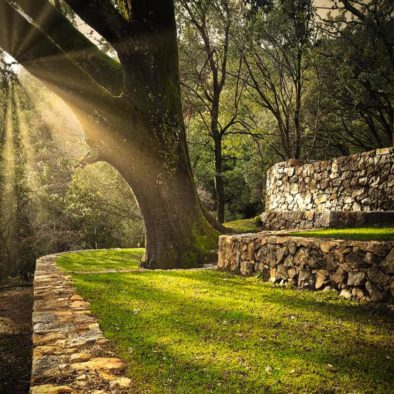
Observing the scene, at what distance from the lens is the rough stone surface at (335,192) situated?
9.33 m

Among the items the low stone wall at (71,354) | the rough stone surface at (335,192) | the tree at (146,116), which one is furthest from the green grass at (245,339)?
the rough stone surface at (335,192)

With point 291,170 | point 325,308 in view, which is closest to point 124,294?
point 325,308

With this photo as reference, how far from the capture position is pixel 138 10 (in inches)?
323

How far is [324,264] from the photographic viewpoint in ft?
17.0

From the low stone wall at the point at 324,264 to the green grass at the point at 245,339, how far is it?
235 mm

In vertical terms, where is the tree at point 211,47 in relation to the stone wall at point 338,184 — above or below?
above

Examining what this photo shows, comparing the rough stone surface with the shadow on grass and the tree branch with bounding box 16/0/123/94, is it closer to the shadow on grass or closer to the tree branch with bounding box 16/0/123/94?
the shadow on grass

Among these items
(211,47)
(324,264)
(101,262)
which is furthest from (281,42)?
(324,264)

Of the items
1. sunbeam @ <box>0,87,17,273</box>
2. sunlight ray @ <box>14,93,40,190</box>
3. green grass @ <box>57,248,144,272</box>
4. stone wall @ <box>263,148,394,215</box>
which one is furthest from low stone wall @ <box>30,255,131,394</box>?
sunlight ray @ <box>14,93,40,190</box>

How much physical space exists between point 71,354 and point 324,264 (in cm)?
359

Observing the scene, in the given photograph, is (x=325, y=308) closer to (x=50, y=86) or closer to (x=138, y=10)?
(x=50, y=86)

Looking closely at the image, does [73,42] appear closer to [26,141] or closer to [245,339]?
[245,339]

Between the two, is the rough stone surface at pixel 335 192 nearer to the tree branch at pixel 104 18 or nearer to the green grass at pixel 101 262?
the green grass at pixel 101 262

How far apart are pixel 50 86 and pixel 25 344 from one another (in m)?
4.90
